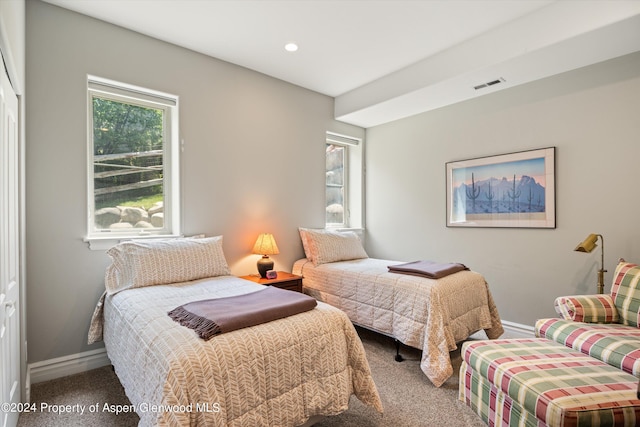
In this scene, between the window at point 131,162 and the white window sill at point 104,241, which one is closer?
the white window sill at point 104,241

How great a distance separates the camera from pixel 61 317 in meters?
2.47

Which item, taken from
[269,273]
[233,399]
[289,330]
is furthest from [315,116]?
[233,399]

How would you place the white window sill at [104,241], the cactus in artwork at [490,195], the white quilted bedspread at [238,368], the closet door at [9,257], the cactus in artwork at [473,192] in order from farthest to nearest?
1. the cactus in artwork at [473,192]
2. the cactus in artwork at [490,195]
3. the white window sill at [104,241]
4. the closet door at [9,257]
5. the white quilted bedspread at [238,368]

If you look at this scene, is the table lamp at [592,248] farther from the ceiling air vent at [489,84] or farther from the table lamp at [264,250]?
the table lamp at [264,250]

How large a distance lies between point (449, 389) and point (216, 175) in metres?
2.73

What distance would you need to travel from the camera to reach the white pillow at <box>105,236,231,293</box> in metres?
2.35

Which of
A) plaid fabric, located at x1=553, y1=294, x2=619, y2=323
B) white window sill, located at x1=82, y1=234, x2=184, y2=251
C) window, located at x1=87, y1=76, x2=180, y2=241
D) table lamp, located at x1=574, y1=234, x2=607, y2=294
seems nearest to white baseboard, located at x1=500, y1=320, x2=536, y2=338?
table lamp, located at x1=574, y1=234, x2=607, y2=294

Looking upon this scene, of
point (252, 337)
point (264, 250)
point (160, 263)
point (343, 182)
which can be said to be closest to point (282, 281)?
point (264, 250)

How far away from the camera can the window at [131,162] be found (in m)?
2.72

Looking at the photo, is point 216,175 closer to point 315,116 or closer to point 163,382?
point 315,116

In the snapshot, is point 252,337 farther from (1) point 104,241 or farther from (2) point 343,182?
(2) point 343,182

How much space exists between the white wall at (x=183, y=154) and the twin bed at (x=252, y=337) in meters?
0.39

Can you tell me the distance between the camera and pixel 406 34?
2.84 m

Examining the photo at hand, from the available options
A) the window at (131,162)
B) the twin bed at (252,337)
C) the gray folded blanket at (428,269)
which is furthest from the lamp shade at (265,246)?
the gray folded blanket at (428,269)
